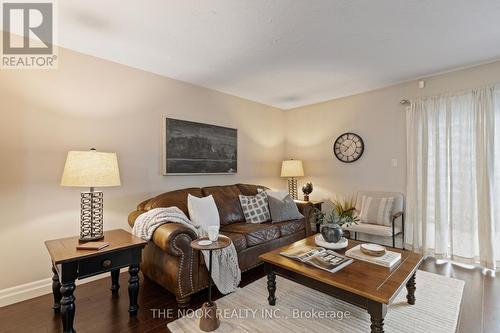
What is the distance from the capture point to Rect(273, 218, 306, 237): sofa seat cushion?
3.12 meters

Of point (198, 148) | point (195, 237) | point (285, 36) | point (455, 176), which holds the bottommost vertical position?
point (195, 237)

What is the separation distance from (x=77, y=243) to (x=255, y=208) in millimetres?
2001

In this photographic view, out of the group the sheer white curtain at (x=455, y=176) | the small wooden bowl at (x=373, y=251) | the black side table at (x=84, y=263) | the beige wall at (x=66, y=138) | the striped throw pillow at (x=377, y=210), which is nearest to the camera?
the black side table at (x=84, y=263)

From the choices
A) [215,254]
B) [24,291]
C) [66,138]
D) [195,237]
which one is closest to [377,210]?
[215,254]

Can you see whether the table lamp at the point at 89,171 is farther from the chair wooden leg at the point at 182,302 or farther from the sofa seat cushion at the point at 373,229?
the sofa seat cushion at the point at 373,229

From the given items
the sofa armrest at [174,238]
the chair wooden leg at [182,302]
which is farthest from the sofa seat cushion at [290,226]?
the chair wooden leg at [182,302]

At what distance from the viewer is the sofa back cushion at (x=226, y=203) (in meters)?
3.18

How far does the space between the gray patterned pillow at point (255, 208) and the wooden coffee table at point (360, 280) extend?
1.10 m

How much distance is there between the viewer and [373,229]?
10.7ft

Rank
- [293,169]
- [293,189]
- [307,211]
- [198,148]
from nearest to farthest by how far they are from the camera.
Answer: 1. [198,148]
2. [307,211]
3. [293,169]
4. [293,189]

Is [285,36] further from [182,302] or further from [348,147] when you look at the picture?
[182,302]

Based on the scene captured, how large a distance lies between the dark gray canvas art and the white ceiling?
2.29 feet

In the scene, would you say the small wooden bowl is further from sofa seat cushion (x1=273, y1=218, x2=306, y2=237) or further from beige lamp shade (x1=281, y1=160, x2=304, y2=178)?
beige lamp shade (x1=281, y1=160, x2=304, y2=178)

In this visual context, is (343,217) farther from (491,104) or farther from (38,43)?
(38,43)
